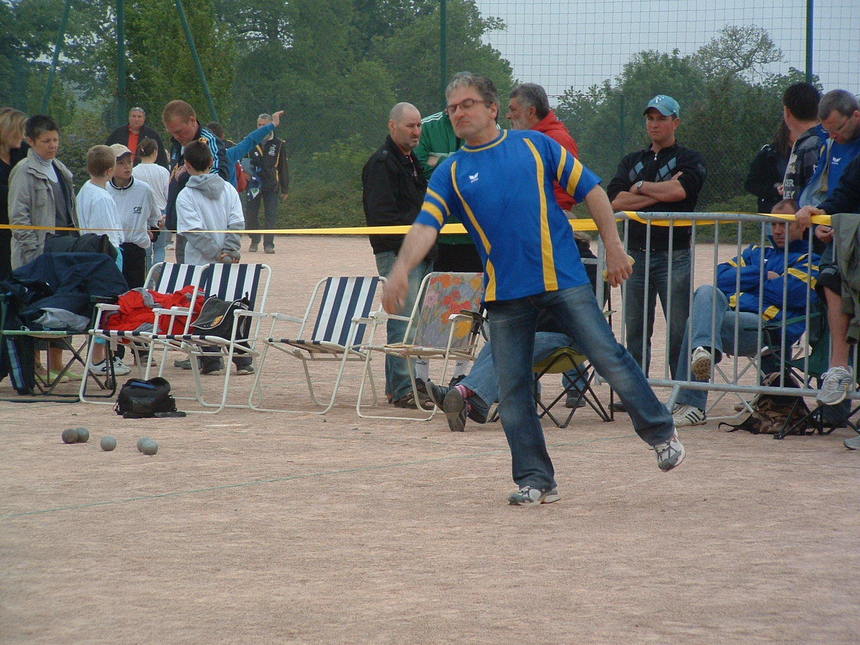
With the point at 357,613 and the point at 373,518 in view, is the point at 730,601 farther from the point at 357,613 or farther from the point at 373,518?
the point at 373,518

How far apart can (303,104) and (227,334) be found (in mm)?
26350

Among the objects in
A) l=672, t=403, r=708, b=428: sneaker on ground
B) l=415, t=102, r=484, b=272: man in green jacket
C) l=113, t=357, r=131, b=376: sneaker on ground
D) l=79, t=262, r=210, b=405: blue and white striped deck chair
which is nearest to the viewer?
l=672, t=403, r=708, b=428: sneaker on ground

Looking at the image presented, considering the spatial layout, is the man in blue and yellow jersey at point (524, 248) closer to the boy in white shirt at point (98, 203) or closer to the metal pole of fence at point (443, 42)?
the boy in white shirt at point (98, 203)

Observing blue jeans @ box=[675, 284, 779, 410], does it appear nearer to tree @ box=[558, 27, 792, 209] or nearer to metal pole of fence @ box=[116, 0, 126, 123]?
tree @ box=[558, 27, 792, 209]

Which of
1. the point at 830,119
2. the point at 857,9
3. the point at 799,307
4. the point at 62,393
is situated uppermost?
the point at 857,9

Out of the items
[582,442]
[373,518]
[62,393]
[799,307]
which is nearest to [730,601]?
[373,518]

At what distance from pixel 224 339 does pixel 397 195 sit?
149cm

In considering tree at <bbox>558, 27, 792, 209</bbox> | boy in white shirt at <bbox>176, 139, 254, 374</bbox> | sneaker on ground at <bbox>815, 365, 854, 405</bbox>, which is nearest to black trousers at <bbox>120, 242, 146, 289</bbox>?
boy in white shirt at <bbox>176, 139, 254, 374</bbox>

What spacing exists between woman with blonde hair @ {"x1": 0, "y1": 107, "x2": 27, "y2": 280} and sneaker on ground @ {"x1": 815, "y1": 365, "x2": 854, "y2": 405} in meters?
5.89

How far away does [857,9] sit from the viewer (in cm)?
1530

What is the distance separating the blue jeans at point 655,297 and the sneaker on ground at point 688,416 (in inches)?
10.3

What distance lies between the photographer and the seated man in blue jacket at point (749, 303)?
761 centimetres

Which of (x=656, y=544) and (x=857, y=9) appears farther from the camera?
(x=857, y=9)

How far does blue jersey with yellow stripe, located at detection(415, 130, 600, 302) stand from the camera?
18.0 feet
